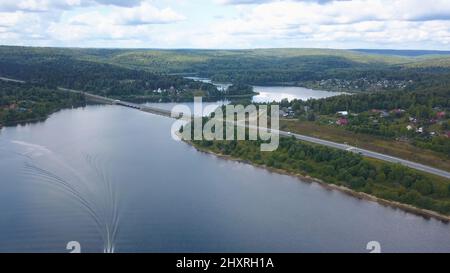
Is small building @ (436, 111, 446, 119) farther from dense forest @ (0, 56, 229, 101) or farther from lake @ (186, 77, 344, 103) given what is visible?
dense forest @ (0, 56, 229, 101)

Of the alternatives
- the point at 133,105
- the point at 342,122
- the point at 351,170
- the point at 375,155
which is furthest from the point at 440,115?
the point at 133,105

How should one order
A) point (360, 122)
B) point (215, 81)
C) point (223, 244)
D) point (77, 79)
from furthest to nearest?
point (215, 81)
point (77, 79)
point (360, 122)
point (223, 244)

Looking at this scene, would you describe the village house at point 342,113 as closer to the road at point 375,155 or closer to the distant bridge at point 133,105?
the road at point 375,155

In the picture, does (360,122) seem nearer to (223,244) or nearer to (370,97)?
(370,97)

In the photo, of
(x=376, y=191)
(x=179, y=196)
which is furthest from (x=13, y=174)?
(x=376, y=191)

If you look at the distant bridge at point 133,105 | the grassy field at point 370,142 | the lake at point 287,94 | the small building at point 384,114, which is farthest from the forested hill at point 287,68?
the grassy field at point 370,142

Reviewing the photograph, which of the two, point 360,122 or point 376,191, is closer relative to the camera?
point 376,191

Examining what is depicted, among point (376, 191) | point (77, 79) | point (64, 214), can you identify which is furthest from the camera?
point (77, 79)
